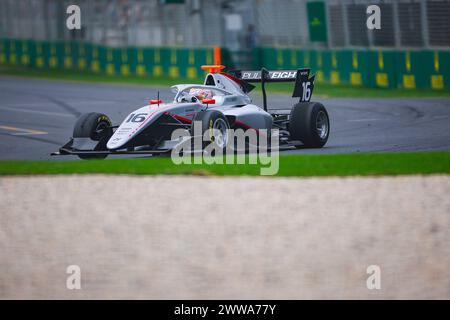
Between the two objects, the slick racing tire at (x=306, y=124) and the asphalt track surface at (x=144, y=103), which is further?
the asphalt track surface at (x=144, y=103)

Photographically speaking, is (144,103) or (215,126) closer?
(215,126)

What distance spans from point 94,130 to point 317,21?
18131 millimetres

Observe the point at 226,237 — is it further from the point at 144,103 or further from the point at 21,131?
the point at 144,103

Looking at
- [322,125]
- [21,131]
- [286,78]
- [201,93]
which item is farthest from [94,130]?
[21,131]

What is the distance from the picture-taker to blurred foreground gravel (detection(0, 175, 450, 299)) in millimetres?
8367

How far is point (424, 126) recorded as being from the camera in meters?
→ 18.8

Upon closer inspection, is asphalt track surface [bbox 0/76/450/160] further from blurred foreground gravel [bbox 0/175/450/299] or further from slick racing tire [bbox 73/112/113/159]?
blurred foreground gravel [bbox 0/175/450/299]

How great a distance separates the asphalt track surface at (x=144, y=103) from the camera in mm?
16375

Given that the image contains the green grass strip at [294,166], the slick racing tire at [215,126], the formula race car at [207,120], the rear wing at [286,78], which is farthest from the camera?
the rear wing at [286,78]

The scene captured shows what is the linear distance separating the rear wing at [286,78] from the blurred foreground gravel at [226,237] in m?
4.77

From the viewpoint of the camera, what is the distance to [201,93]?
50.6ft

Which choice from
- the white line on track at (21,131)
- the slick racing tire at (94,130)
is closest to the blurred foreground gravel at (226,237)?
the slick racing tire at (94,130)

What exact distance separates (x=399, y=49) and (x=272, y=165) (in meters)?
15.9

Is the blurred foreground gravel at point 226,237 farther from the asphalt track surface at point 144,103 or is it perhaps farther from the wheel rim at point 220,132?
the asphalt track surface at point 144,103
